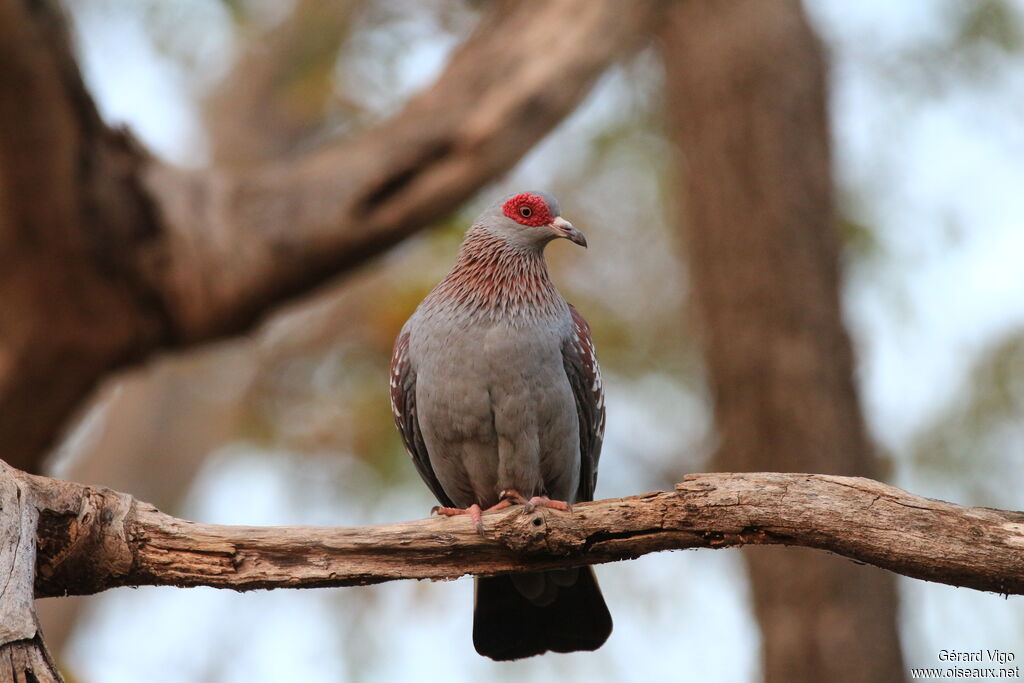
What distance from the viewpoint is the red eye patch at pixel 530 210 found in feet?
18.6

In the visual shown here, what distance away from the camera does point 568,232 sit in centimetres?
547

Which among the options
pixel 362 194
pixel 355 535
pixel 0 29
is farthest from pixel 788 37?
pixel 355 535

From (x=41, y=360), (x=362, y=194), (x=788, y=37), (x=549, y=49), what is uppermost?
(x=788, y=37)

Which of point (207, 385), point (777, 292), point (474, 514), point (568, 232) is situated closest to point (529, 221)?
point (568, 232)

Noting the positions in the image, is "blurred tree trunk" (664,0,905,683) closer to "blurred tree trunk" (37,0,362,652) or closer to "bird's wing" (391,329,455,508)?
"bird's wing" (391,329,455,508)

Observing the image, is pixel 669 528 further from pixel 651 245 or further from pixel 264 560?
pixel 651 245

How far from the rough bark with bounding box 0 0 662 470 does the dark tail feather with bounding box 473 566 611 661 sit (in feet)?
9.82

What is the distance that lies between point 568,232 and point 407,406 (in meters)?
1.15

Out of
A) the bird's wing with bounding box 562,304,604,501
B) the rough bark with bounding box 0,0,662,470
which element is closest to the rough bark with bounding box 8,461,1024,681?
the bird's wing with bounding box 562,304,604,501

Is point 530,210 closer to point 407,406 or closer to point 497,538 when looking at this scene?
point 407,406

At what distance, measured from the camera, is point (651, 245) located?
13586mm

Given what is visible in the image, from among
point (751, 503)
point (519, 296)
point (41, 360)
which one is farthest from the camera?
point (41, 360)

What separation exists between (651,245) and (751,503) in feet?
31.6

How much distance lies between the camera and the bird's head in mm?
5652
